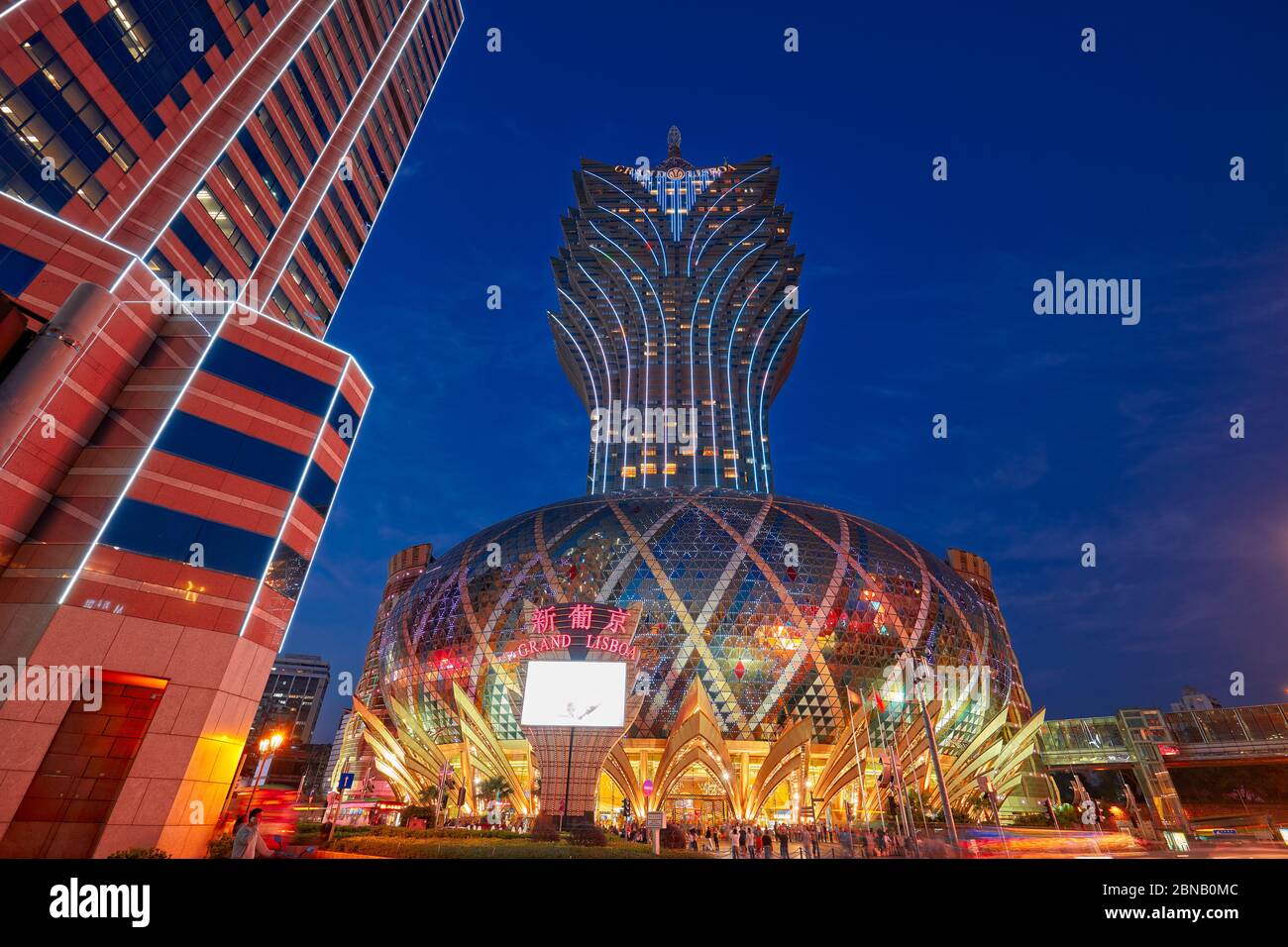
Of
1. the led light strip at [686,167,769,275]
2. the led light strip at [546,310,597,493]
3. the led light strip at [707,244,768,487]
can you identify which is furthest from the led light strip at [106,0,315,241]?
the led light strip at [686,167,769,275]

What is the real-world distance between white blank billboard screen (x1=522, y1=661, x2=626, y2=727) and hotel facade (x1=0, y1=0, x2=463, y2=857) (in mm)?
11296

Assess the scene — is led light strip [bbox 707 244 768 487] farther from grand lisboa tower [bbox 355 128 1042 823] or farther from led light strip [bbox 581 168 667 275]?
grand lisboa tower [bbox 355 128 1042 823]

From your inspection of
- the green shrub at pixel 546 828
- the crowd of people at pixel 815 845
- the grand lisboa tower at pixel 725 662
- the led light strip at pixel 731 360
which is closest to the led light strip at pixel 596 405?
the led light strip at pixel 731 360

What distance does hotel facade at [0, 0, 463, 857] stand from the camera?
Answer: 16922 mm

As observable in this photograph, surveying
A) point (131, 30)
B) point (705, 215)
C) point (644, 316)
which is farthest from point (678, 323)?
point (131, 30)

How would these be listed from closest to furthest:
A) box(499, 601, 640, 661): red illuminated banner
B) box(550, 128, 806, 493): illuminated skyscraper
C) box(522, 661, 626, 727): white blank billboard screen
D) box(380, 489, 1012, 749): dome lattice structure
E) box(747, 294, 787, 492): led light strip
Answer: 1. box(522, 661, 626, 727): white blank billboard screen
2. box(499, 601, 640, 661): red illuminated banner
3. box(380, 489, 1012, 749): dome lattice structure
4. box(747, 294, 787, 492): led light strip
5. box(550, 128, 806, 493): illuminated skyscraper

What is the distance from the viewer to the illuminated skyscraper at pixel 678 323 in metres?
127

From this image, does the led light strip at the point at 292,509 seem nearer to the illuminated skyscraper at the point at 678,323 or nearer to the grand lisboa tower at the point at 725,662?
the grand lisboa tower at the point at 725,662

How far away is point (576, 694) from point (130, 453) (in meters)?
19.7

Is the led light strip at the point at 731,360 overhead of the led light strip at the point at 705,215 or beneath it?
beneath

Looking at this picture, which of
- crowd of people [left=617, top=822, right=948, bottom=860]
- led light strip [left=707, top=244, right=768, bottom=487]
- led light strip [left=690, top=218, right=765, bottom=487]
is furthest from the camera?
led light strip [left=690, top=218, right=765, bottom=487]

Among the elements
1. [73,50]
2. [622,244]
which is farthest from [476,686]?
[622,244]

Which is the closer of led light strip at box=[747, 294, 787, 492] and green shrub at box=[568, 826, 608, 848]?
green shrub at box=[568, 826, 608, 848]

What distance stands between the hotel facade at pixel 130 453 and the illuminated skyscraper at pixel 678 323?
317ft
